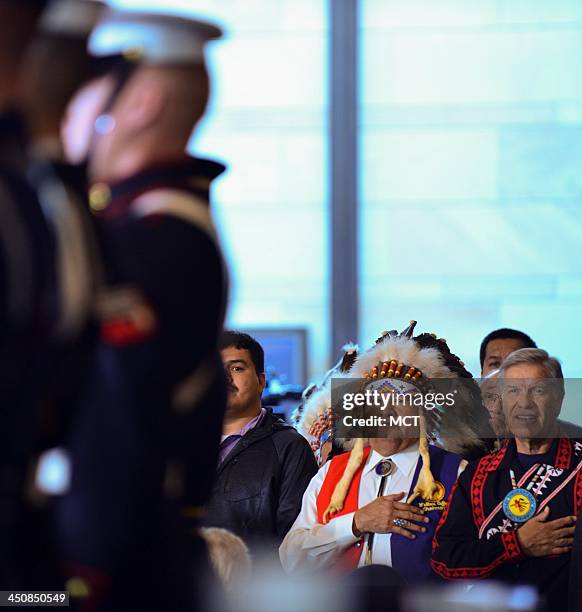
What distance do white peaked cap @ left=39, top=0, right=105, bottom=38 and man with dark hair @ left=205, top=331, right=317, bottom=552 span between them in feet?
5.26

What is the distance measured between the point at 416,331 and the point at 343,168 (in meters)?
2.01

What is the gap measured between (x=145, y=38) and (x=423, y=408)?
1645 millimetres

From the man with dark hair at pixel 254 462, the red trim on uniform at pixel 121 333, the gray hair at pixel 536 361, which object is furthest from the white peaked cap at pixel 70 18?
the gray hair at pixel 536 361

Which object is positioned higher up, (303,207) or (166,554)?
(303,207)

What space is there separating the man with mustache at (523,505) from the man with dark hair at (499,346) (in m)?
0.46

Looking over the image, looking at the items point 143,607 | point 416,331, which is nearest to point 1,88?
point 143,607

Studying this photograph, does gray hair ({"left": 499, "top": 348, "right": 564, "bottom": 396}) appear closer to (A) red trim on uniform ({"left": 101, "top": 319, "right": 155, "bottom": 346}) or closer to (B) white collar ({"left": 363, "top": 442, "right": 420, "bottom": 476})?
(B) white collar ({"left": 363, "top": 442, "right": 420, "bottom": 476})

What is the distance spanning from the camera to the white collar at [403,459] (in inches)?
98.7

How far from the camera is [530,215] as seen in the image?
469cm

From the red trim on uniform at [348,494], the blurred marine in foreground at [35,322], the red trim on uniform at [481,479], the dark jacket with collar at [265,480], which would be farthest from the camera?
the dark jacket with collar at [265,480]

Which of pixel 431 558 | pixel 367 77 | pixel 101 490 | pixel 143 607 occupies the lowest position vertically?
pixel 431 558

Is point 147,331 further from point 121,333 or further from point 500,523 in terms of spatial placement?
point 500,523

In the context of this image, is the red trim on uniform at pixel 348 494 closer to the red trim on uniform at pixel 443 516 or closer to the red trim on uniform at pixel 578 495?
the red trim on uniform at pixel 443 516

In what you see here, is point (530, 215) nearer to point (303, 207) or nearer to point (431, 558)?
point (303, 207)
